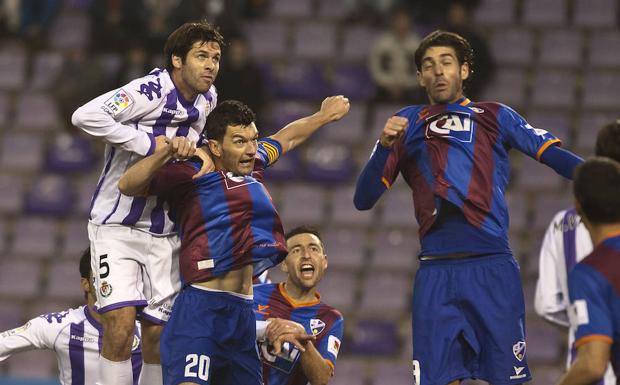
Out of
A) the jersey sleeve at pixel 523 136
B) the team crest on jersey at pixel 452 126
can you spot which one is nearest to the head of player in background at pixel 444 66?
the team crest on jersey at pixel 452 126

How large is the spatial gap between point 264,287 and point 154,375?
3.41 ft

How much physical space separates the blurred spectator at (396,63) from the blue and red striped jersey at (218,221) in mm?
6192

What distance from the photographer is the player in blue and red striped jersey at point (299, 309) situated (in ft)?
22.6

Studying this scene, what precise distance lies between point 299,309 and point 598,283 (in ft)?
9.17

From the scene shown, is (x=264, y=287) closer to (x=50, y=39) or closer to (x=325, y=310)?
(x=325, y=310)

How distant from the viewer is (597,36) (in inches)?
492

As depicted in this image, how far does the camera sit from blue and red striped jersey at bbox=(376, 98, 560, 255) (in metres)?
5.86

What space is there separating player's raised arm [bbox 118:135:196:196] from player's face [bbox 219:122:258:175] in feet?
0.97

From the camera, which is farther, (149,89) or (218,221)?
(149,89)

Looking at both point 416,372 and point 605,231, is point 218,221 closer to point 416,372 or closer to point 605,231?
point 416,372

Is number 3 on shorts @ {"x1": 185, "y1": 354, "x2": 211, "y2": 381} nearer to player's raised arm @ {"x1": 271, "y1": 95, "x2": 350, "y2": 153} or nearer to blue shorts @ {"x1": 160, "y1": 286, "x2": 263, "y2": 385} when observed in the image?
blue shorts @ {"x1": 160, "y1": 286, "x2": 263, "y2": 385}

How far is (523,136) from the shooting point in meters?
5.92

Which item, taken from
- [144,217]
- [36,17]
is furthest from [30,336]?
[36,17]

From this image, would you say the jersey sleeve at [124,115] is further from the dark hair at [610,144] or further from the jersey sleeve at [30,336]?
the dark hair at [610,144]
